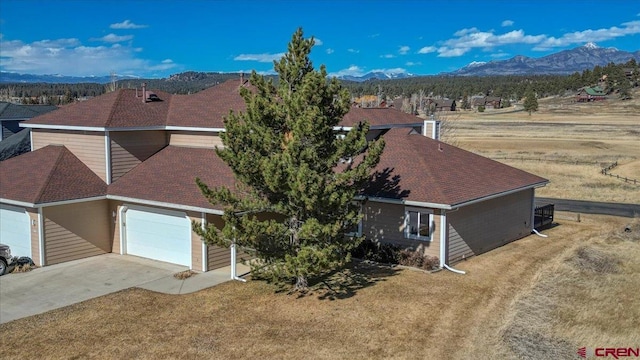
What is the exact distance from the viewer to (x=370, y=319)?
1494cm

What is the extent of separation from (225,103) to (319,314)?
47.4 ft

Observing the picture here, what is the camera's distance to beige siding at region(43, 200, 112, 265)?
68.3 feet

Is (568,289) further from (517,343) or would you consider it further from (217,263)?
(217,263)

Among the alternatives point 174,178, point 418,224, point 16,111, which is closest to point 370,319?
point 418,224

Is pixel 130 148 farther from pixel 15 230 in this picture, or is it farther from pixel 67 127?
pixel 15 230

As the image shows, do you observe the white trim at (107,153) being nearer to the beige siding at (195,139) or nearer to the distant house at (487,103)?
the beige siding at (195,139)

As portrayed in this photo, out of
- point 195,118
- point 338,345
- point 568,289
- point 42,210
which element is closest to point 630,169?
point 568,289

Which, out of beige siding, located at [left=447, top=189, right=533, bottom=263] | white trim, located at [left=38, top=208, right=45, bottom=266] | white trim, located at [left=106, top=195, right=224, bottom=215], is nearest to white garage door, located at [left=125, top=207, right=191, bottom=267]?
white trim, located at [left=106, top=195, right=224, bottom=215]

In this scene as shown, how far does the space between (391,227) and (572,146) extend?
47856 mm

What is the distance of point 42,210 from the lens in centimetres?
2042

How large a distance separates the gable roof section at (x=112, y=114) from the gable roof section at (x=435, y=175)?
417 inches

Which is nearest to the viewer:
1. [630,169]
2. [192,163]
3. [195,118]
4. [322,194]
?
[322,194]

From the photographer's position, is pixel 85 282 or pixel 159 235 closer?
pixel 85 282

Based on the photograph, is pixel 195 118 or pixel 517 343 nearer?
pixel 517 343
